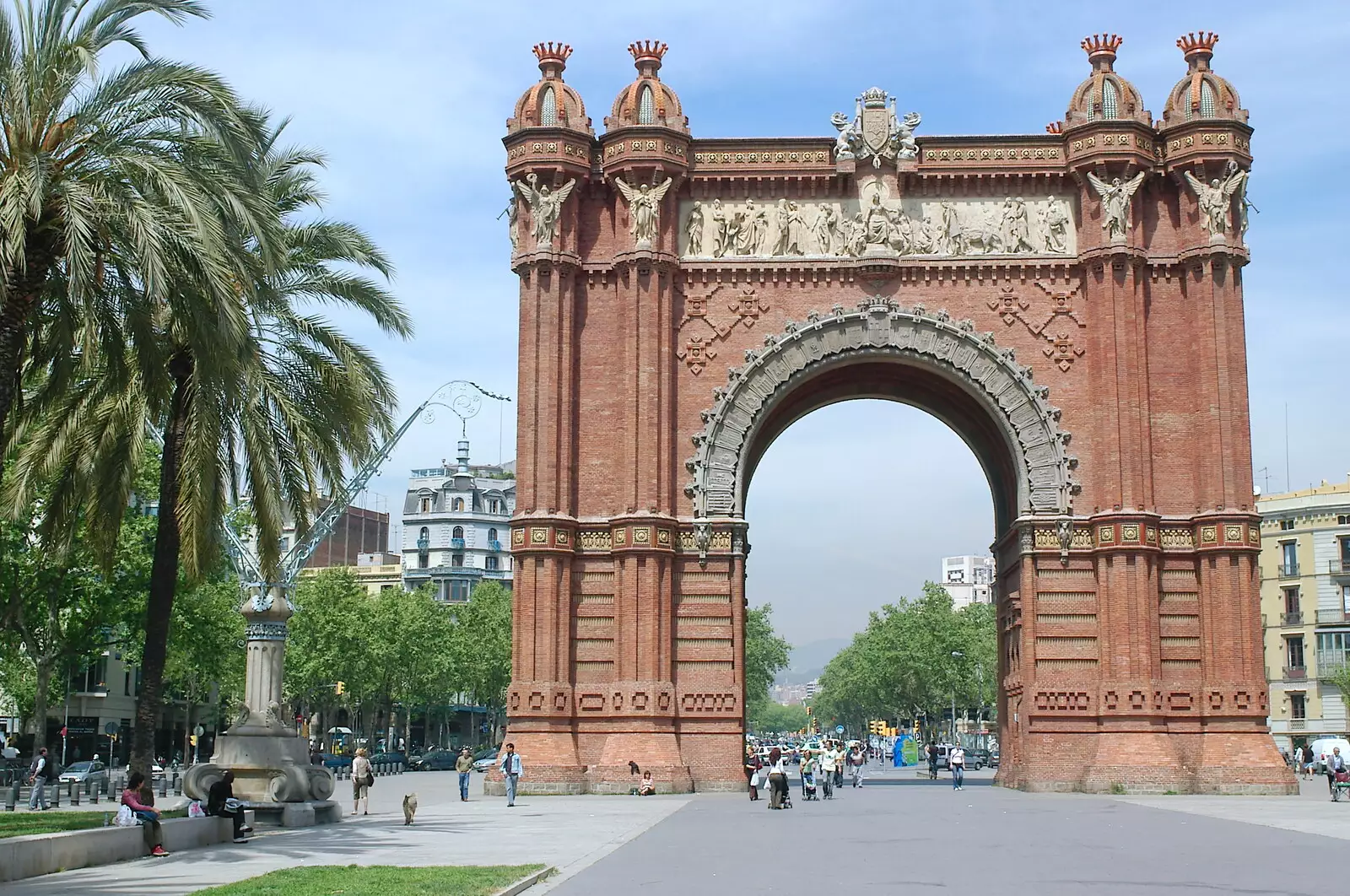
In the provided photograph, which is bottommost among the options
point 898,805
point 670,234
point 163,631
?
point 898,805

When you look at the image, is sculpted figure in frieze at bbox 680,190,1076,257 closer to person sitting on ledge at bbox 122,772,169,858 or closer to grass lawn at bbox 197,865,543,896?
person sitting on ledge at bbox 122,772,169,858

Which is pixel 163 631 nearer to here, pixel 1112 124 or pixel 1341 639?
pixel 1112 124

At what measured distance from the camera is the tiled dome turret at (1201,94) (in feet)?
122

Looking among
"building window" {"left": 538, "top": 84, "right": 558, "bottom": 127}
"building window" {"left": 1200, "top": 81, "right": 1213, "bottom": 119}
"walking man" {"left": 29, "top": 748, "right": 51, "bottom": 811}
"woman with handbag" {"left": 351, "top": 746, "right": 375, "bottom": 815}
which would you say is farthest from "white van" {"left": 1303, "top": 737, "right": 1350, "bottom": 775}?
"walking man" {"left": 29, "top": 748, "right": 51, "bottom": 811}

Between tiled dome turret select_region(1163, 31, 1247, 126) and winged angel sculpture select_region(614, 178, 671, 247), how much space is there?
41.8 ft

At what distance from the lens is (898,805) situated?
3262 centimetres

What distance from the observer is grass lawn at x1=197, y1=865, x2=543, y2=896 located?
1555cm

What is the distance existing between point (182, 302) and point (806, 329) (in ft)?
66.1

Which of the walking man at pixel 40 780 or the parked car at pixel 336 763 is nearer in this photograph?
the walking man at pixel 40 780

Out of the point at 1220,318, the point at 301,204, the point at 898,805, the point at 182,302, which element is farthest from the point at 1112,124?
the point at 182,302

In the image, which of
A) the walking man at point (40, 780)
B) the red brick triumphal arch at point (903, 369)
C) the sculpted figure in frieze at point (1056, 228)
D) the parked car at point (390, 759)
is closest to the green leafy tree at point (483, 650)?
the parked car at point (390, 759)

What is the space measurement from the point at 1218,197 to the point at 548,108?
16538mm

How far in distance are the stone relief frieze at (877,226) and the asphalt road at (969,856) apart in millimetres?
14477

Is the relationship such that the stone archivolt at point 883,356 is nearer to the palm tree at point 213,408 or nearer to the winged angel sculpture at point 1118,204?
the winged angel sculpture at point 1118,204
